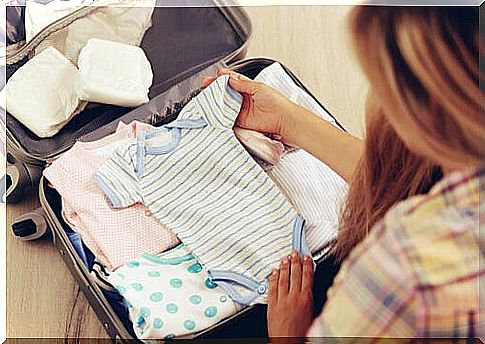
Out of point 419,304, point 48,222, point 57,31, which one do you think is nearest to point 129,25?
point 57,31

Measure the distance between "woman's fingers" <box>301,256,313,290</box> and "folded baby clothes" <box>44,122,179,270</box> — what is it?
0.16 m

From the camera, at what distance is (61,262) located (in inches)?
43.3

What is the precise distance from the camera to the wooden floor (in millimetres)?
1086

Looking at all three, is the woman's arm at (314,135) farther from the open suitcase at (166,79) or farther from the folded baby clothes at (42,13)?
the folded baby clothes at (42,13)

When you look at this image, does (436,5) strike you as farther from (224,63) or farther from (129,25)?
(129,25)

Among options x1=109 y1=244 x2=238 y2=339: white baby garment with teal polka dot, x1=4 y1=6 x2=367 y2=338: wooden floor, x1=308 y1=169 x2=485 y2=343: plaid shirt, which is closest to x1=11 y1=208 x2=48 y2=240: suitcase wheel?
x1=4 y1=6 x2=367 y2=338: wooden floor

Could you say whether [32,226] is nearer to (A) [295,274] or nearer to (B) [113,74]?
(B) [113,74]

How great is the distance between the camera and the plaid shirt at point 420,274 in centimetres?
90

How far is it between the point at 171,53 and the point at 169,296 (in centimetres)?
30

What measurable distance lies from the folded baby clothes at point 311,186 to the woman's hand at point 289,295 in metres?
0.02

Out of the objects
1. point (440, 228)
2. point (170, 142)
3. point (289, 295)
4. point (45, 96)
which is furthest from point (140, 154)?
point (440, 228)

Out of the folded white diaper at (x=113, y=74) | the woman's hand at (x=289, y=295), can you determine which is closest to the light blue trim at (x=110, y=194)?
the folded white diaper at (x=113, y=74)

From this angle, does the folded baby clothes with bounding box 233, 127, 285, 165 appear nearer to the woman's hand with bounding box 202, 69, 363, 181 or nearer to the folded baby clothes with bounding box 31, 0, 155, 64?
the woman's hand with bounding box 202, 69, 363, 181

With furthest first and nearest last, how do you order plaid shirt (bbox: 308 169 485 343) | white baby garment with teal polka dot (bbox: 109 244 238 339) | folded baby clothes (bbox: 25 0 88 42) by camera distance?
folded baby clothes (bbox: 25 0 88 42) → white baby garment with teal polka dot (bbox: 109 244 238 339) → plaid shirt (bbox: 308 169 485 343)
